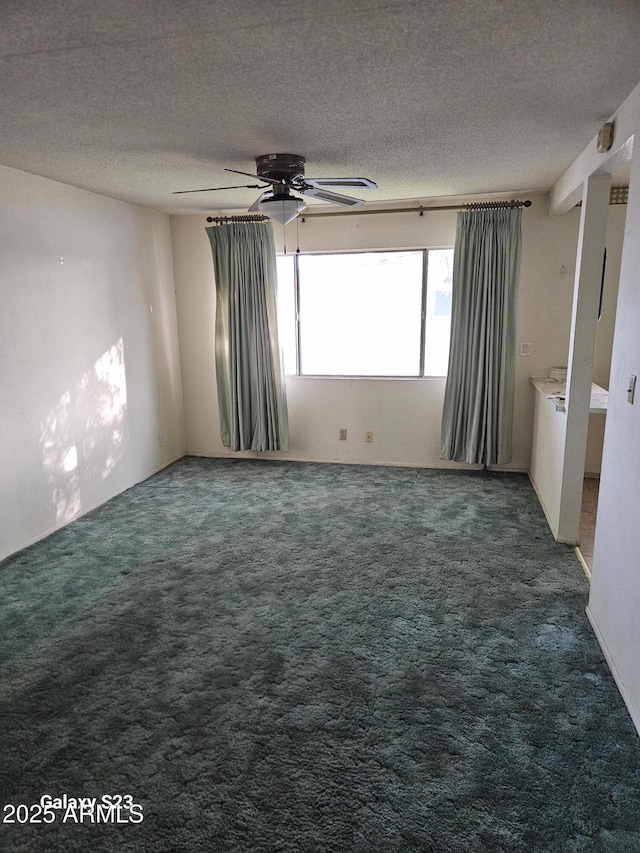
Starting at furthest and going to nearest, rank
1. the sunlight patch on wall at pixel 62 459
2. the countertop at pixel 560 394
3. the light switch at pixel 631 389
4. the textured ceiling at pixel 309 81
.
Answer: the sunlight patch on wall at pixel 62 459 < the countertop at pixel 560 394 < the light switch at pixel 631 389 < the textured ceiling at pixel 309 81

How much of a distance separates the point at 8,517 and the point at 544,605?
10.6 ft

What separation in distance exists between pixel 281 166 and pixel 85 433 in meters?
2.44

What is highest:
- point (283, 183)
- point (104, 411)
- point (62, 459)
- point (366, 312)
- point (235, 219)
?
point (235, 219)

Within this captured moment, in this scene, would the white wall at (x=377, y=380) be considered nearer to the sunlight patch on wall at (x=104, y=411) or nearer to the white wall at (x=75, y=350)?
the white wall at (x=75, y=350)

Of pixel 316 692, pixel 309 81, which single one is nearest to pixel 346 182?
pixel 309 81

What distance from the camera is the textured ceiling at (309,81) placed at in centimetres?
157

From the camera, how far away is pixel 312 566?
325 cm

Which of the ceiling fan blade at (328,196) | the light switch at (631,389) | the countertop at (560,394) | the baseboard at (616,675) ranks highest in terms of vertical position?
the ceiling fan blade at (328,196)

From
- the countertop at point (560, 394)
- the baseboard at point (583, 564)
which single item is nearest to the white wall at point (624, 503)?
the baseboard at point (583, 564)

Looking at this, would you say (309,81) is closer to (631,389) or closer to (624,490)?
(631,389)

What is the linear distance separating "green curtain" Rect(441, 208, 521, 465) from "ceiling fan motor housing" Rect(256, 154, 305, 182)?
1.96 metres

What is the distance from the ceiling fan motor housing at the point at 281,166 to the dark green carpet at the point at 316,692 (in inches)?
89.2

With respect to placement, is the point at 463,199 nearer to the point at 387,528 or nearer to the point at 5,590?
the point at 387,528

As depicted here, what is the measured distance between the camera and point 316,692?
7.14 ft
